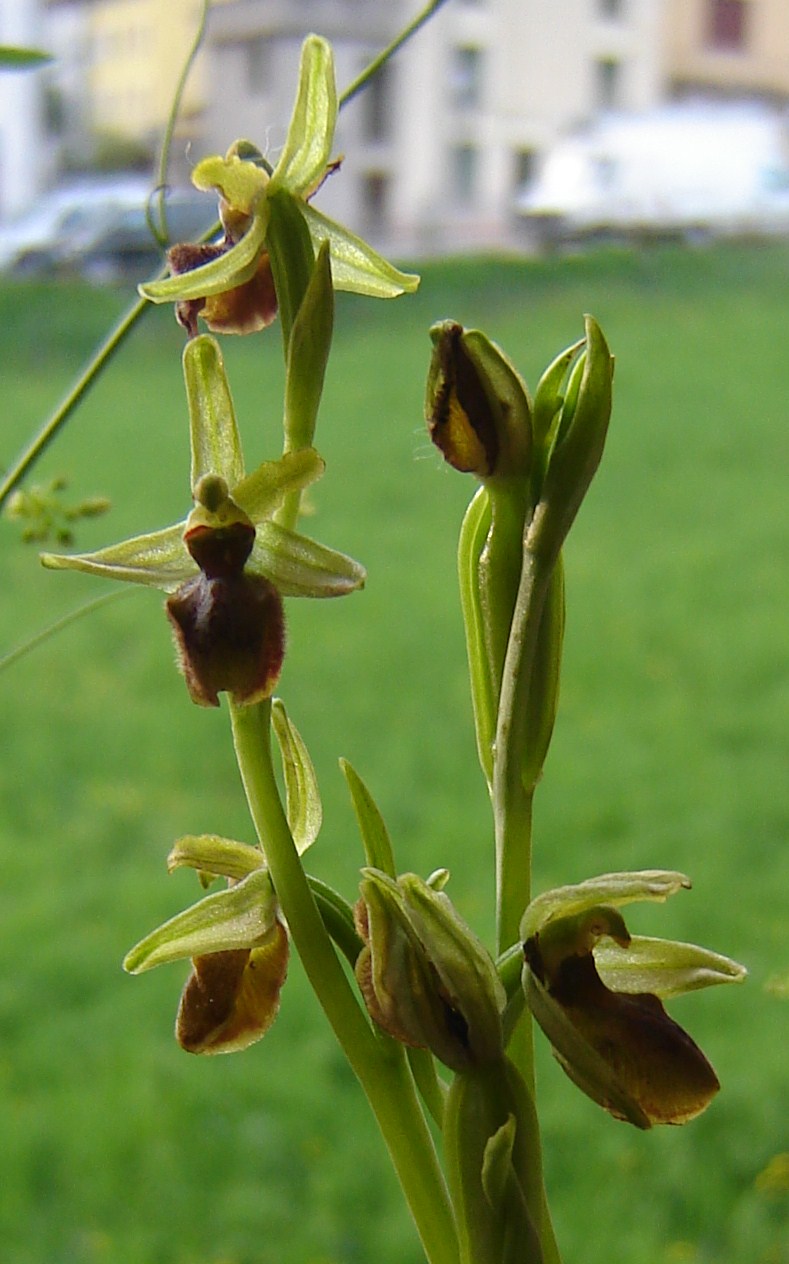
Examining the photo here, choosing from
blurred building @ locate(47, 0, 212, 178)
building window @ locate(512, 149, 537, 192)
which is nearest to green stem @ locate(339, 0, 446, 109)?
blurred building @ locate(47, 0, 212, 178)

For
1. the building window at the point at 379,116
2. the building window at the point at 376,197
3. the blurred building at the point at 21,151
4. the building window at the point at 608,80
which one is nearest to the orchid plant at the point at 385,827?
the blurred building at the point at 21,151

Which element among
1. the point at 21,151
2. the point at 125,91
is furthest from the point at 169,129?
the point at 21,151

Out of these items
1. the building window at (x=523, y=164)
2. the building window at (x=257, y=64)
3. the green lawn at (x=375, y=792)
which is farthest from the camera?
the building window at (x=523, y=164)

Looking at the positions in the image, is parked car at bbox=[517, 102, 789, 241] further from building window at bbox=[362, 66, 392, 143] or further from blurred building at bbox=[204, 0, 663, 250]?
building window at bbox=[362, 66, 392, 143]

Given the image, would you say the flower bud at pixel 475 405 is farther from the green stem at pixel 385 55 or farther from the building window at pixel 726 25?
the building window at pixel 726 25

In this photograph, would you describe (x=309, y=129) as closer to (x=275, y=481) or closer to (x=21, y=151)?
(x=275, y=481)

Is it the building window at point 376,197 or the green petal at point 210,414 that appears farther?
the building window at point 376,197
